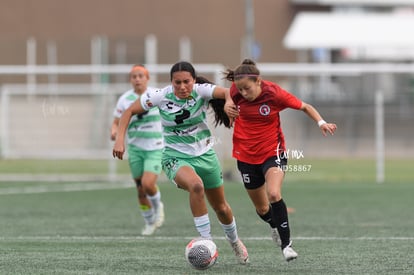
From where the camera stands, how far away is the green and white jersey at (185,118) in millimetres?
9672

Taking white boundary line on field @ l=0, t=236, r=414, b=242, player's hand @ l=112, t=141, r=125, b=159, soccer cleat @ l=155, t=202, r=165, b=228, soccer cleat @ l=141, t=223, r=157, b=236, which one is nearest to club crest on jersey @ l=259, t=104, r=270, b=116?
player's hand @ l=112, t=141, r=125, b=159

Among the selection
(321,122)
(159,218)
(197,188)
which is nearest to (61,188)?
(159,218)

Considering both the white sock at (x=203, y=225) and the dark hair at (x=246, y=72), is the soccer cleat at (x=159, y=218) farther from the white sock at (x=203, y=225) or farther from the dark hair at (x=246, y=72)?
the dark hair at (x=246, y=72)

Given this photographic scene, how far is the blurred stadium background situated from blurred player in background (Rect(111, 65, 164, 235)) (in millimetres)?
8158

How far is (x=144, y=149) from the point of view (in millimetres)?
13359

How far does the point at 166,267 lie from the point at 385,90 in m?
19.9

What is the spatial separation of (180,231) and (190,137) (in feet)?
10.2

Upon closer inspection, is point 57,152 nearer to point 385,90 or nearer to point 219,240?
point 385,90

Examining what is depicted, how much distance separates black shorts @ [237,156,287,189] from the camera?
969 cm

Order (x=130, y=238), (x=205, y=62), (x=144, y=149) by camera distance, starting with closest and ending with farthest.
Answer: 1. (x=130, y=238)
2. (x=144, y=149)
3. (x=205, y=62)

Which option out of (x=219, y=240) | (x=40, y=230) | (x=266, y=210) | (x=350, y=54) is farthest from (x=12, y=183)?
(x=350, y=54)

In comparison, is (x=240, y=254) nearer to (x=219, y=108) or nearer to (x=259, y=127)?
(x=259, y=127)

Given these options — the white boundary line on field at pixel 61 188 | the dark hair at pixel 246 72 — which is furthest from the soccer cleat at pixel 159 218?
the white boundary line on field at pixel 61 188

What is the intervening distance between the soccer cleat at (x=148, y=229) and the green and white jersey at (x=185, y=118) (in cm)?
269
